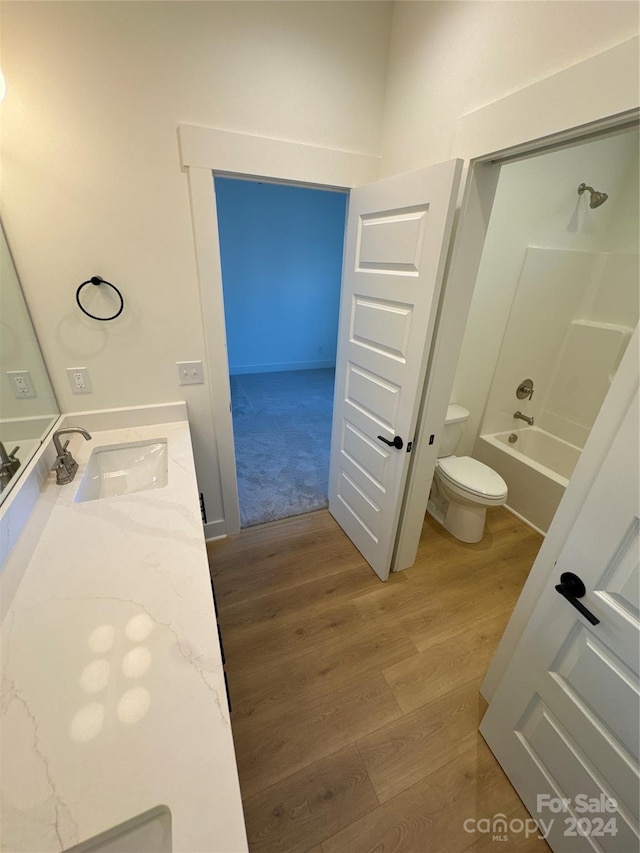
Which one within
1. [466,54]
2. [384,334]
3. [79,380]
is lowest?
[79,380]

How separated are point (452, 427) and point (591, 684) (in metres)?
1.53

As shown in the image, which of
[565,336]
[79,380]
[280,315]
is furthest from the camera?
[280,315]

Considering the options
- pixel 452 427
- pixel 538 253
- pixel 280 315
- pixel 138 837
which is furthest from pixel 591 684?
pixel 280 315

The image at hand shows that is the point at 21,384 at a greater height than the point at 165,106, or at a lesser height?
lesser

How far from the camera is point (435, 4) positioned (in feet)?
4.04

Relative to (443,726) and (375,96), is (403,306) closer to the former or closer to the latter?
(375,96)

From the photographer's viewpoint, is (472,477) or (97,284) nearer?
(97,284)

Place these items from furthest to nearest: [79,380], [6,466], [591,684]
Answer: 1. [79,380]
2. [6,466]
3. [591,684]

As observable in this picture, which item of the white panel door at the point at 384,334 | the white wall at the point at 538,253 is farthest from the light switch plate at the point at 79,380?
the white wall at the point at 538,253

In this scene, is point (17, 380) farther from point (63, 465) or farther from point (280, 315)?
point (280, 315)

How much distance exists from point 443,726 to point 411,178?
213 centimetres

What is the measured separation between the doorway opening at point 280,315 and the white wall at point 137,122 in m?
1.62

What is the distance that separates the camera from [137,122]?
1239 mm

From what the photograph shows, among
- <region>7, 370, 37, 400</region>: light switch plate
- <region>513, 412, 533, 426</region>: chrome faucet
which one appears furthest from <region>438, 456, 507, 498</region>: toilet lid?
<region>7, 370, 37, 400</region>: light switch plate
